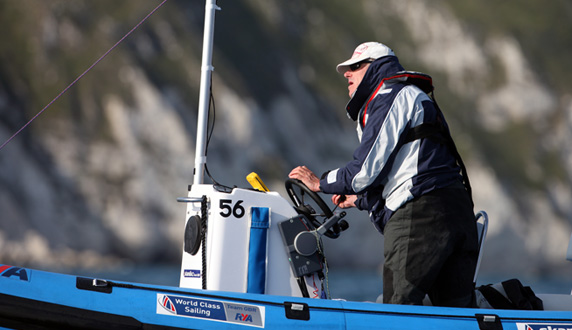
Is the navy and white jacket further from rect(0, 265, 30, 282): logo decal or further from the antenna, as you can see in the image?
rect(0, 265, 30, 282): logo decal

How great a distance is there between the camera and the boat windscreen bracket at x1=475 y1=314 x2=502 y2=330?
4129mm

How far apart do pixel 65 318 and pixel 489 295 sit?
8.74 ft

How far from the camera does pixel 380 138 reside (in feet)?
13.1

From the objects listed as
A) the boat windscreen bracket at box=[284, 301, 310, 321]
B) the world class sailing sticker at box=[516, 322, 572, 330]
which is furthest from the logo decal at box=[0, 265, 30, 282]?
the world class sailing sticker at box=[516, 322, 572, 330]

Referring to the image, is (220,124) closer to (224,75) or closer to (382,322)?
(224,75)

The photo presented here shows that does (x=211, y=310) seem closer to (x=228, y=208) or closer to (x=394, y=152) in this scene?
(x=228, y=208)

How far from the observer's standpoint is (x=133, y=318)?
3865 mm

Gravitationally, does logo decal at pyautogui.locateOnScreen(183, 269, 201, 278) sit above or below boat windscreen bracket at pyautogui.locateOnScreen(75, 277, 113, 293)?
above

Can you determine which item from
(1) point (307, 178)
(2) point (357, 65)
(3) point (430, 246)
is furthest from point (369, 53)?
(3) point (430, 246)

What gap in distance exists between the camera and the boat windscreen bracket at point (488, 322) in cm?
413

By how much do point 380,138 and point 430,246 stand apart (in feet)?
2.21

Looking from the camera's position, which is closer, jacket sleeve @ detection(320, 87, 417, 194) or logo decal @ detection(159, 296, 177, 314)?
logo decal @ detection(159, 296, 177, 314)

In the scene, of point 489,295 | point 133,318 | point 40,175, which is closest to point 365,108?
point 489,295

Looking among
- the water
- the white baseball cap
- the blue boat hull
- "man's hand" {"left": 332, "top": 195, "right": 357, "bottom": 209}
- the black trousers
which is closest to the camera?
the blue boat hull
